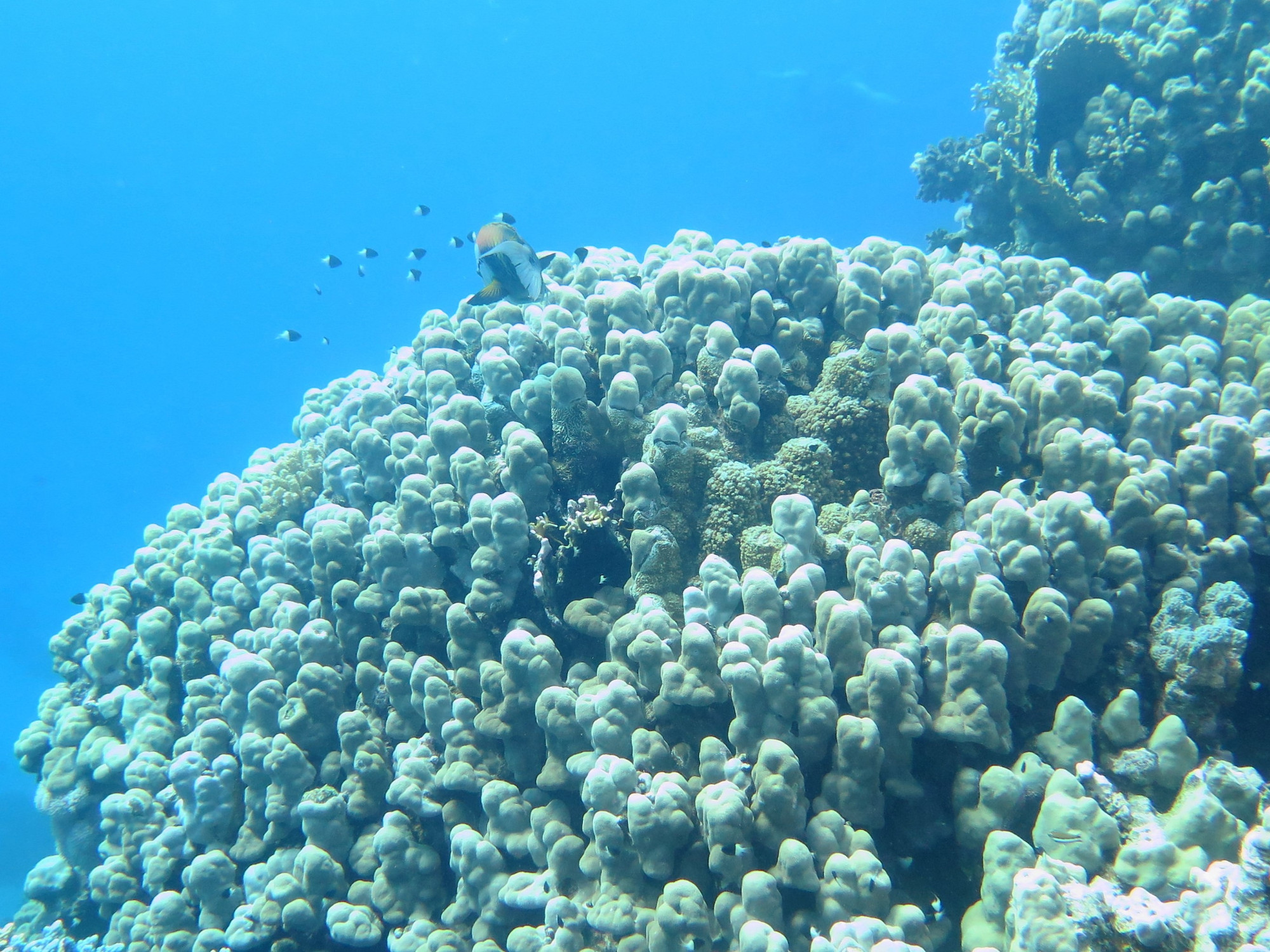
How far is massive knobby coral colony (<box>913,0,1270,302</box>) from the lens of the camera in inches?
348

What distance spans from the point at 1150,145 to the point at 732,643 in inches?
434

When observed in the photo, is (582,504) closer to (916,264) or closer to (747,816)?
(747,816)

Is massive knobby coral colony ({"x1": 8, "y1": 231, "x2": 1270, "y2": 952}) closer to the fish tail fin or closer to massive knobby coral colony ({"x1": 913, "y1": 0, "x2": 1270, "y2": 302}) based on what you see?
the fish tail fin

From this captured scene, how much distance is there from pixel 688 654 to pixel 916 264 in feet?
13.0

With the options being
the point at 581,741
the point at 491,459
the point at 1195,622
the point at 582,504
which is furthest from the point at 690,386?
the point at 1195,622

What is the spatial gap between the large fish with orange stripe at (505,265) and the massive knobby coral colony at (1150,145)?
9297 mm

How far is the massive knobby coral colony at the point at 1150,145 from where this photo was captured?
8836mm

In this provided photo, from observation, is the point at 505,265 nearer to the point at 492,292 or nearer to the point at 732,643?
the point at 492,292

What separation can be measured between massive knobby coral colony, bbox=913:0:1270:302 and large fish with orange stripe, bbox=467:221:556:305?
9297 mm

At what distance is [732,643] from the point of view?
10.7 feet

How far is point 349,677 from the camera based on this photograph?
17.0ft

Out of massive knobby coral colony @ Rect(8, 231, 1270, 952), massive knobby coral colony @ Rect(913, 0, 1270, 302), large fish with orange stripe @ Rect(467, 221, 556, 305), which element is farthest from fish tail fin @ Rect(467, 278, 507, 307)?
massive knobby coral colony @ Rect(913, 0, 1270, 302)

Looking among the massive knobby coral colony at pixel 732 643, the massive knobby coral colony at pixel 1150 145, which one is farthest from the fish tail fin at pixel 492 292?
the massive knobby coral colony at pixel 1150 145

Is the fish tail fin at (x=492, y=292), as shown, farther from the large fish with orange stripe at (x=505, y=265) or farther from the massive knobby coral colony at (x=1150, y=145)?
the massive knobby coral colony at (x=1150, y=145)
